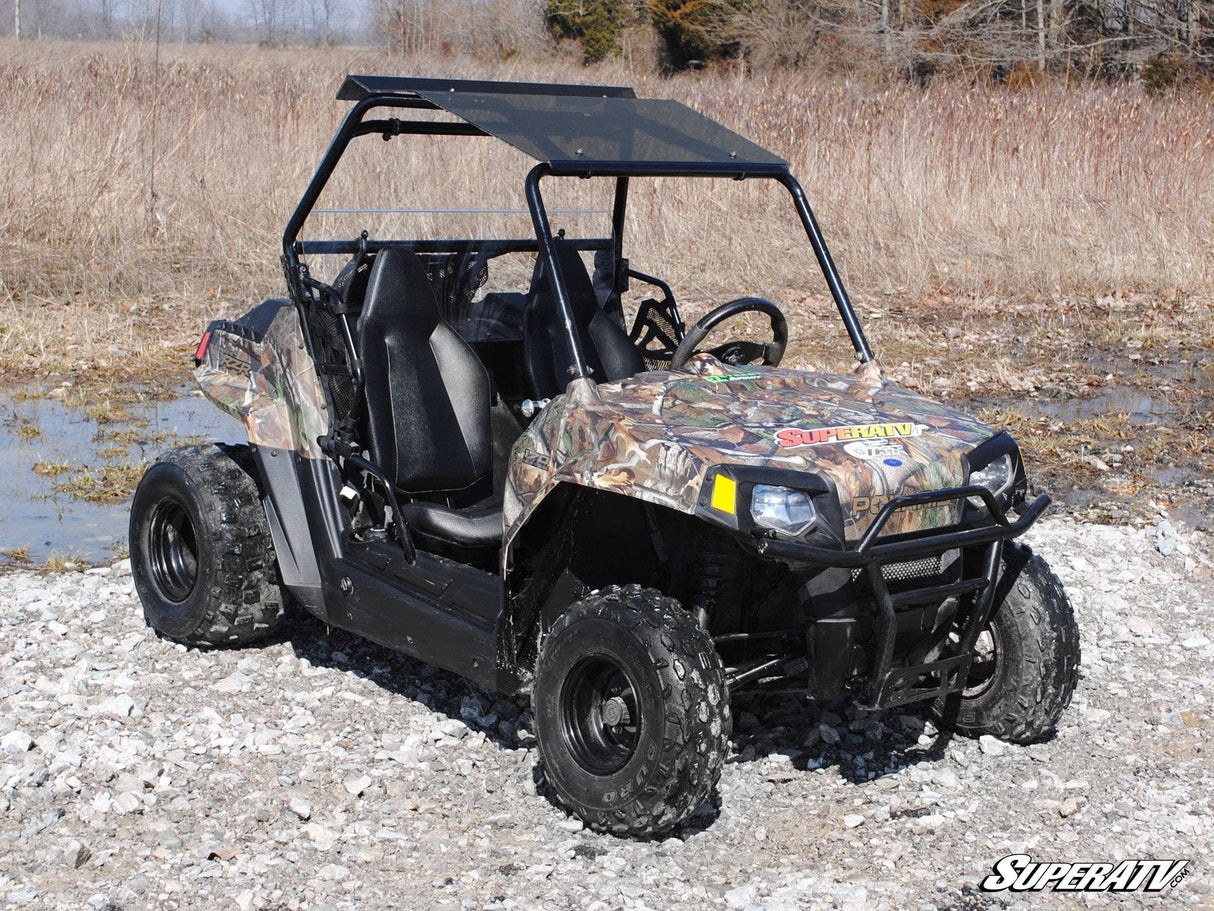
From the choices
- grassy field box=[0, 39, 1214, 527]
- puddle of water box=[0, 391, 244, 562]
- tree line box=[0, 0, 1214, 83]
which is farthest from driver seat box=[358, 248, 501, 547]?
tree line box=[0, 0, 1214, 83]

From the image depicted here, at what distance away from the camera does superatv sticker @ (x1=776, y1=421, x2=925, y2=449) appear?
3.51 m

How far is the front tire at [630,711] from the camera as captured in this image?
11.0ft

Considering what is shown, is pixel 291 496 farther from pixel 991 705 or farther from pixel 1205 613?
pixel 1205 613

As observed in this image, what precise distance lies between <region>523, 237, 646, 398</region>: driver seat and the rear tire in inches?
41.9

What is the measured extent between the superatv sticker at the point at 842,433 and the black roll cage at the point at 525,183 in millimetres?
564

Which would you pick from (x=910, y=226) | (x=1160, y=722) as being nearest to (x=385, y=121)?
(x=1160, y=722)

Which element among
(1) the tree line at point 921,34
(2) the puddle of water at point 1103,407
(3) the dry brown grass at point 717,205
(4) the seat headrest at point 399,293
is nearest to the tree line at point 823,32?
(1) the tree line at point 921,34

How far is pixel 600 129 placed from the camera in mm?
4074

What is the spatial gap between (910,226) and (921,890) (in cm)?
989

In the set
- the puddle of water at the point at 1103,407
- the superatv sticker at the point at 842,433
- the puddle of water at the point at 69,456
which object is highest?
the superatv sticker at the point at 842,433

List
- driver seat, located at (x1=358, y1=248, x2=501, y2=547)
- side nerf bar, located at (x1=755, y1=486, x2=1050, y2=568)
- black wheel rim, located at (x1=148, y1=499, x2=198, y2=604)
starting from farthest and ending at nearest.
A: 1. black wheel rim, located at (x1=148, y1=499, x2=198, y2=604)
2. driver seat, located at (x1=358, y1=248, x2=501, y2=547)
3. side nerf bar, located at (x1=755, y1=486, x2=1050, y2=568)

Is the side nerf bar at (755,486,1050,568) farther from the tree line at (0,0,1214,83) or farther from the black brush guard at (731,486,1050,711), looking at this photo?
the tree line at (0,0,1214,83)

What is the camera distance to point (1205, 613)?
5328 mm

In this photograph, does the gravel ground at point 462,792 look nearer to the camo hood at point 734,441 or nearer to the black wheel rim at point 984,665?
the black wheel rim at point 984,665
